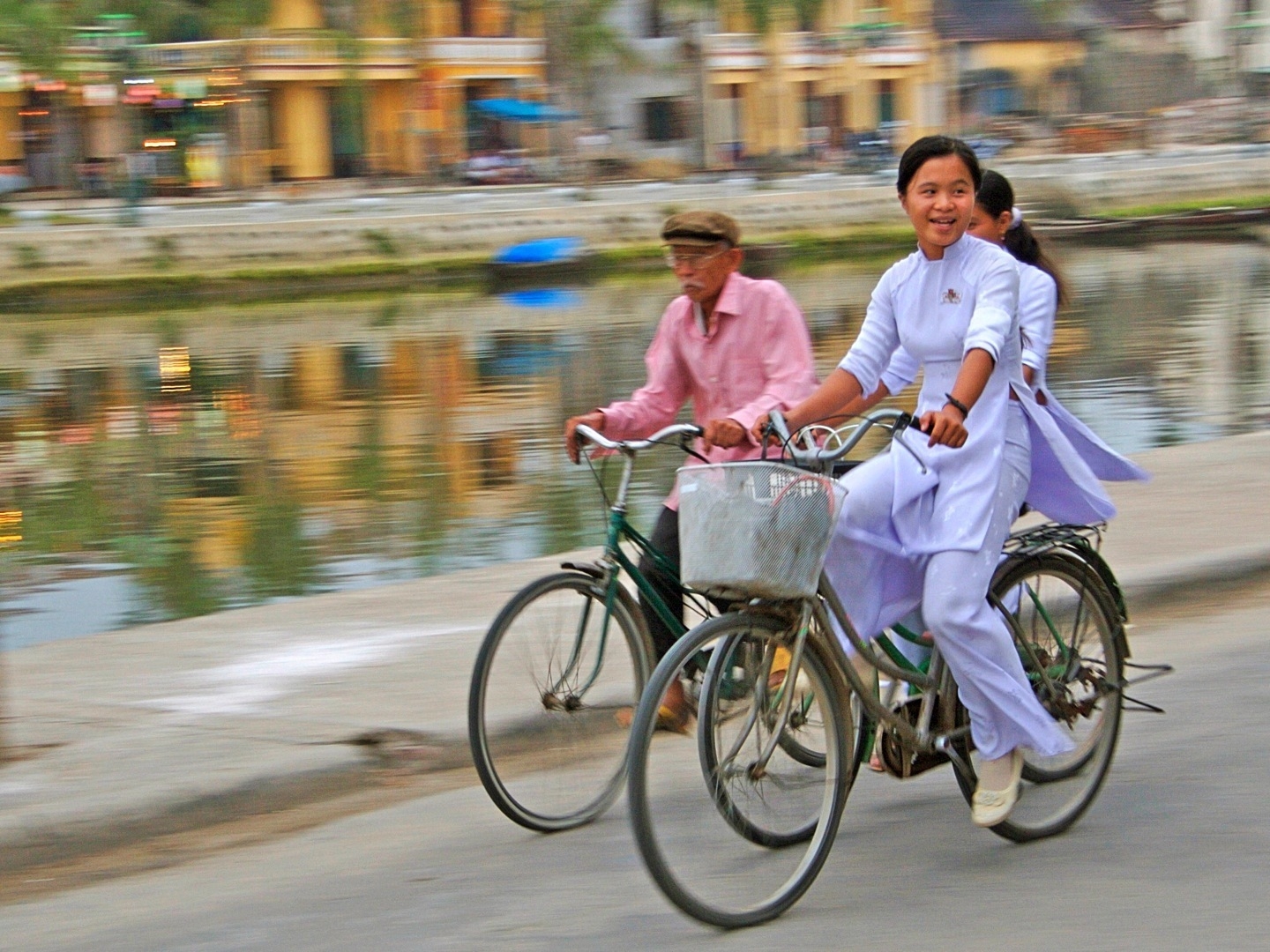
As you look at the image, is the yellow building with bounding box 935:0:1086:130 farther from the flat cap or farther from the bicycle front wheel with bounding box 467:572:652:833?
the bicycle front wheel with bounding box 467:572:652:833

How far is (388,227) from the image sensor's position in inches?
1344

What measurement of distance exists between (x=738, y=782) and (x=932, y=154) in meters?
1.60

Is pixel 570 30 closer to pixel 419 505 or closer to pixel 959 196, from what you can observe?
pixel 419 505

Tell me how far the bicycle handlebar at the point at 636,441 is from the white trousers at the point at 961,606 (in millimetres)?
434

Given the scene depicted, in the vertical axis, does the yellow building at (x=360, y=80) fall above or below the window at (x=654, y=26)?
below

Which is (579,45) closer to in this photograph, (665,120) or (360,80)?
(360,80)

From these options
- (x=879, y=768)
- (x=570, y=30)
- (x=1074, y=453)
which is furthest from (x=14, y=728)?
(x=570, y=30)

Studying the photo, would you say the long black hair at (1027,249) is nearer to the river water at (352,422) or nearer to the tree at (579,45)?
the river water at (352,422)

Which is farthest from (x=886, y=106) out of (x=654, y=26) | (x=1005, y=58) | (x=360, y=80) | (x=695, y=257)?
(x=695, y=257)

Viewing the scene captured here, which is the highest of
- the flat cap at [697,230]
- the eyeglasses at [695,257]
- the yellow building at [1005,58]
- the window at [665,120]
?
the yellow building at [1005,58]

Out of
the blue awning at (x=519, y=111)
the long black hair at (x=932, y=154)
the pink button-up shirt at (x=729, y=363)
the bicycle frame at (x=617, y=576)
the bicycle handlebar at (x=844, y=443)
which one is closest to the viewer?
the bicycle handlebar at (x=844, y=443)

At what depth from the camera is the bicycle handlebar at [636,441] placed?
4559 millimetres

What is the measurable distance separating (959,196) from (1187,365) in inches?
508

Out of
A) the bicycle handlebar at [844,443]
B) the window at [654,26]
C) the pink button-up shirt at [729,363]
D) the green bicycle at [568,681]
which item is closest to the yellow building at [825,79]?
the window at [654,26]
